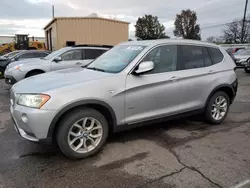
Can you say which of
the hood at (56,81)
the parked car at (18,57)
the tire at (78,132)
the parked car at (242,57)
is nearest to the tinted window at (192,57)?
the hood at (56,81)

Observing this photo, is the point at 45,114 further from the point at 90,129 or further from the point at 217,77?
the point at 217,77

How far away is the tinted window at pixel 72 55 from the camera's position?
29.0 feet

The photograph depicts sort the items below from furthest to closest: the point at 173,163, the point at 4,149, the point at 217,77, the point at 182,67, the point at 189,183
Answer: the point at 217,77 < the point at 182,67 < the point at 4,149 < the point at 173,163 < the point at 189,183

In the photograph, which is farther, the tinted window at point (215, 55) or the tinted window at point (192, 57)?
the tinted window at point (215, 55)

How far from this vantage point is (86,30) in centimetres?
2344

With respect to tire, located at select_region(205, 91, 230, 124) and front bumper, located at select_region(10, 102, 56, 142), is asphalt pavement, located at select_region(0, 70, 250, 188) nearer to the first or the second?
tire, located at select_region(205, 91, 230, 124)

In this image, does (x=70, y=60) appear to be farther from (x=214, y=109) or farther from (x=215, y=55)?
(x=214, y=109)

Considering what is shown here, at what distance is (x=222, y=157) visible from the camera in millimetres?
3525

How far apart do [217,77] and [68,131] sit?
313cm

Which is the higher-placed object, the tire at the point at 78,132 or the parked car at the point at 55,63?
the parked car at the point at 55,63

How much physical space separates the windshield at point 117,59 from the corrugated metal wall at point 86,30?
64.9 ft

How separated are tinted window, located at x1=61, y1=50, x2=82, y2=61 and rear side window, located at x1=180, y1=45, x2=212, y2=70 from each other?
17.9 feet

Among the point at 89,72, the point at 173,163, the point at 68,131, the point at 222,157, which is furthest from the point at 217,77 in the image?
the point at 68,131

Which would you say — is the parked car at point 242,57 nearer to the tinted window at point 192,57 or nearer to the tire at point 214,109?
the tire at point 214,109
